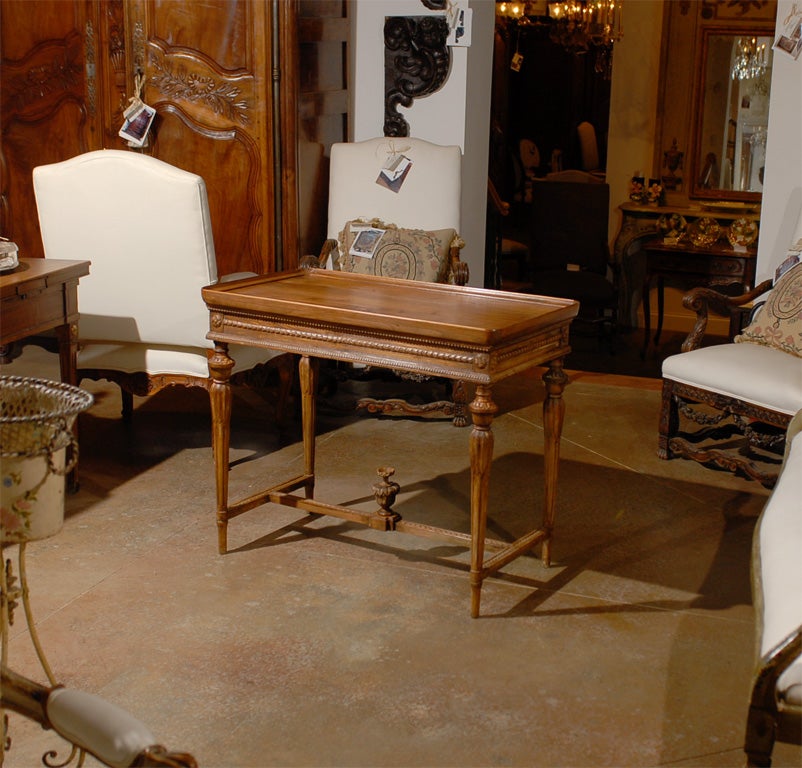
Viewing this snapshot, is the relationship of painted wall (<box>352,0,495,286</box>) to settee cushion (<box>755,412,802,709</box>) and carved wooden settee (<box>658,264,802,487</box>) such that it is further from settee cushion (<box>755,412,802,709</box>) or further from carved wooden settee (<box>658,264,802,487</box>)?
settee cushion (<box>755,412,802,709</box>)

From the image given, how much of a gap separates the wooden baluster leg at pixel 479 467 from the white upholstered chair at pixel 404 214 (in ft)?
5.89

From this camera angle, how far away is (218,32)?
191 inches

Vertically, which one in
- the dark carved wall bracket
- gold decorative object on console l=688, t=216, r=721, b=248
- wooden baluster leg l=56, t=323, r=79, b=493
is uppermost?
the dark carved wall bracket

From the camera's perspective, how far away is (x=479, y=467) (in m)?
2.99

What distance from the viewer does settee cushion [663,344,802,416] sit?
3869 millimetres

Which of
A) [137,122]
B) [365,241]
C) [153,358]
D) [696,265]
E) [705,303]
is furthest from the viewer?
[696,265]

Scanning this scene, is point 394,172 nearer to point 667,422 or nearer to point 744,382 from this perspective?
point 667,422

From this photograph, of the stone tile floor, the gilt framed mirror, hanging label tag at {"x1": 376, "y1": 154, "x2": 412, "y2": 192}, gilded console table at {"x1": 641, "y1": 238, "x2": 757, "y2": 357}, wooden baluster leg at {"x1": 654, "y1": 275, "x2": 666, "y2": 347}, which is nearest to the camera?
the stone tile floor

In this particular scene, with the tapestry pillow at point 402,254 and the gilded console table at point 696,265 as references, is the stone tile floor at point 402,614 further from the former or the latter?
the gilded console table at point 696,265

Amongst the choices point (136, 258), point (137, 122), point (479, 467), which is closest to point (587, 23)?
point (137, 122)

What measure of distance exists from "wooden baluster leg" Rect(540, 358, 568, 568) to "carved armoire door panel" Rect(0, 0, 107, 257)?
9.64 ft

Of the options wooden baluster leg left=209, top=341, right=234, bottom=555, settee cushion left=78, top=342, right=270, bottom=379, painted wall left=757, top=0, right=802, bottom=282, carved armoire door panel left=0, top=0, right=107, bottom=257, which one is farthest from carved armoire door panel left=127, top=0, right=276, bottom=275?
painted wall left=757, top=0, right=802, bottom=282

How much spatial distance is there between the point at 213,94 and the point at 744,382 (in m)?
2.58

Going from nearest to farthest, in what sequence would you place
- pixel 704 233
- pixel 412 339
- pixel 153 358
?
1. pixel 412 339
2. pixel 153 358
3. pixel 704 233
